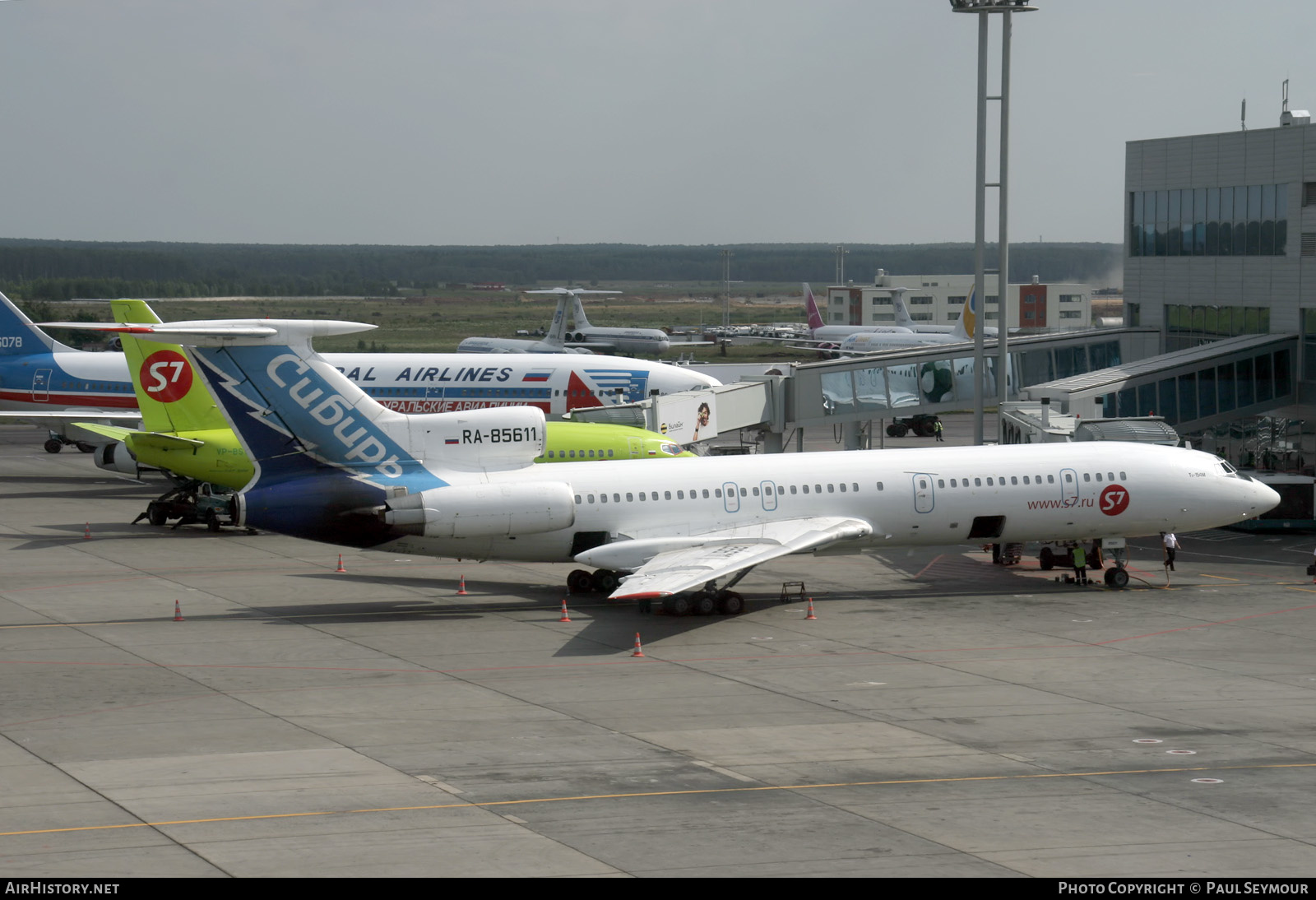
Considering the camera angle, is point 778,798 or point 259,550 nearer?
point 778,798

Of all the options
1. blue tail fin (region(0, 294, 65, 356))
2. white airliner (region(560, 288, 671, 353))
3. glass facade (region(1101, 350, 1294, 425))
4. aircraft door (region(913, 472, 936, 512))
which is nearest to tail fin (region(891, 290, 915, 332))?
white airliner (region(560, 288, 671, 353))

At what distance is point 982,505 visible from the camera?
39812mm

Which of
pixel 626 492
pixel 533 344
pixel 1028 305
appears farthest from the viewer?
pixel 1028 305

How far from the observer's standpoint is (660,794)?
22.1 m

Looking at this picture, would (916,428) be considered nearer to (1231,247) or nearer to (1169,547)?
(1231,247)

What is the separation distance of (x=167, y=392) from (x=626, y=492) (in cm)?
2043

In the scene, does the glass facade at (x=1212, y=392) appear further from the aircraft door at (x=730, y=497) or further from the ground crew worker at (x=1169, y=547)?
the aircraft door at (x=730, y=497)

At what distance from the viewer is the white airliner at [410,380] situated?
65812 mm

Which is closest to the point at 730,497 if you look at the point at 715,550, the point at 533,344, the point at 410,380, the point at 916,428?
the point at 715,550

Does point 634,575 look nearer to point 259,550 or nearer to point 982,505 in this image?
point 982,505

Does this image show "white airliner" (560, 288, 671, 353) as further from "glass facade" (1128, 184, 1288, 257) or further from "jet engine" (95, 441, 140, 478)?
Answer: "jet engine" (95, 441, 140, 478)

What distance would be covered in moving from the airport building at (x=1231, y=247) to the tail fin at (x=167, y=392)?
35.9 m

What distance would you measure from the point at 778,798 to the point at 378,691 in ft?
33.7

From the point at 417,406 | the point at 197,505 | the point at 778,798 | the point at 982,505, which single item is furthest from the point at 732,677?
the point at 417,406
